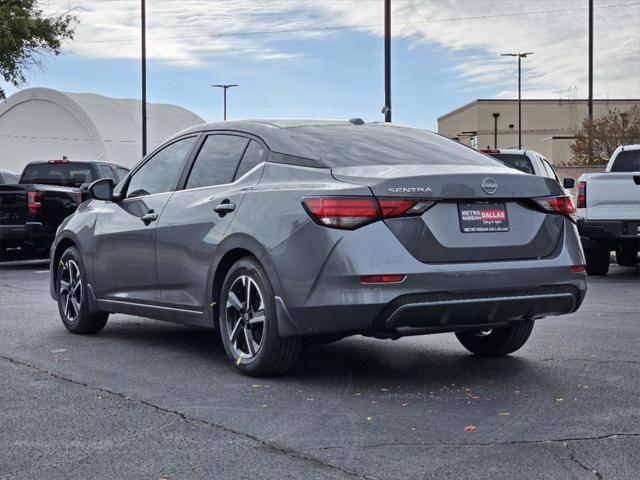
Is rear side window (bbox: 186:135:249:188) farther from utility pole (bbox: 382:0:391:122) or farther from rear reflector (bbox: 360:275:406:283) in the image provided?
utility pole (bbox: 382:0:391:122)

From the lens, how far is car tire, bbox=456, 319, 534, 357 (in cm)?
735

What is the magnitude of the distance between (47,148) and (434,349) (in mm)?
73273

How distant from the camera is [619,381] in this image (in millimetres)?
6531

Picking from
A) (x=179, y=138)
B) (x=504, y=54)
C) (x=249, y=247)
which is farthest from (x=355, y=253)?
(x=504, y=54)

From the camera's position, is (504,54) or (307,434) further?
(504,54)

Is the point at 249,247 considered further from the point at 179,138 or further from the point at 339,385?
the point at 179,138

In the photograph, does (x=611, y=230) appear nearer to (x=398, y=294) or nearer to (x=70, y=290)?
(x=70, y=290)

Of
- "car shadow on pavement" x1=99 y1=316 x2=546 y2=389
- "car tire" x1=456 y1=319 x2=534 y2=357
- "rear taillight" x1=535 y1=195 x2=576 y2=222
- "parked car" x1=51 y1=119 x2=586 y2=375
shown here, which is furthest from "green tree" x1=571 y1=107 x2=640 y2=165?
"rear taillight" x1=535 y1=195 x2=576 y2=222

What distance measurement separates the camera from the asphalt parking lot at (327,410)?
466 cm

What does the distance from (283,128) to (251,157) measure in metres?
0.29

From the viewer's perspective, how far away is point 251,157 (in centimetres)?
713

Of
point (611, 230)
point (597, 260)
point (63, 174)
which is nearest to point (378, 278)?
point (611, 230)

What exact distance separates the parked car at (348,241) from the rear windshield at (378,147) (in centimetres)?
2

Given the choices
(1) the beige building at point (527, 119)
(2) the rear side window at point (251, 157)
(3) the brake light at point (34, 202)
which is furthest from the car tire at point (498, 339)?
(1) the beige building at point (527, 119)
